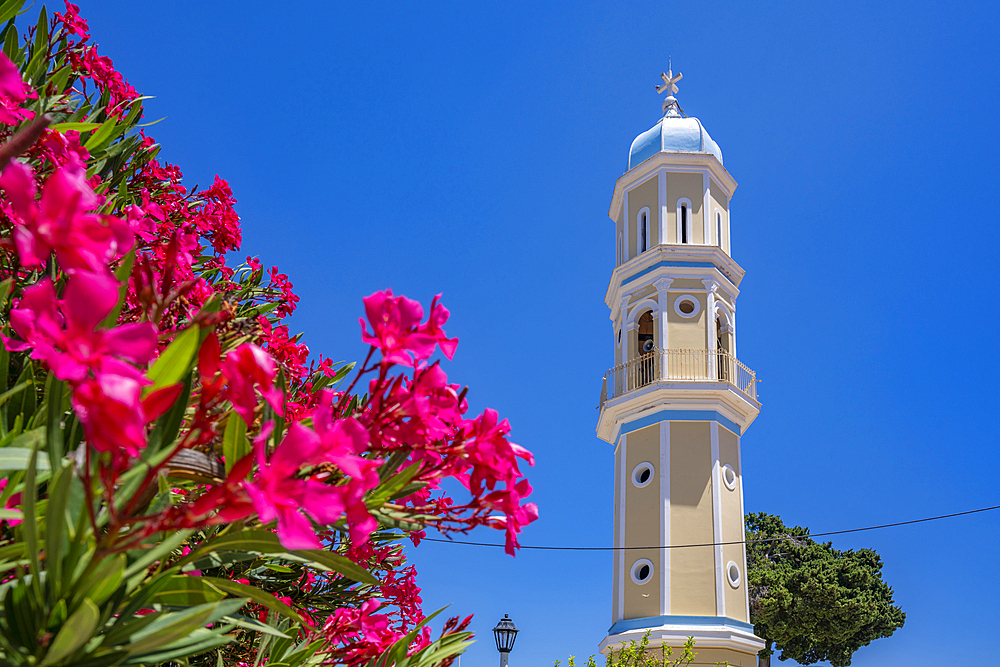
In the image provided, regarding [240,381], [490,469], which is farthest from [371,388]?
[240,381]

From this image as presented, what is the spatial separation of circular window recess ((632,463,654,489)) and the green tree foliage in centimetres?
1292

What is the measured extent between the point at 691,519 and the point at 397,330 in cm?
1414

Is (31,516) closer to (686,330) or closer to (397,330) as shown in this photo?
(397,330)

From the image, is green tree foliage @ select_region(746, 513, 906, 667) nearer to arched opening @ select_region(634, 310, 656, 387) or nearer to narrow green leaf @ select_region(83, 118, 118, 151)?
arched opening @ select_region(634, 310, 656, 387)

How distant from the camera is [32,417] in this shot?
104 centimetres

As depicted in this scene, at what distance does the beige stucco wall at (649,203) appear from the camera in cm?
1681

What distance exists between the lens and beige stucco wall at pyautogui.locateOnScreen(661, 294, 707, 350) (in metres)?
15.6

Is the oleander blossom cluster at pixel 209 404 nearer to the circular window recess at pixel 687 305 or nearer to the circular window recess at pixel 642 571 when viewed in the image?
the circular window recess at pixel 642 571

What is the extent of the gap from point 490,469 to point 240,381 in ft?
1.37

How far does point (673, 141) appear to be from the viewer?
1752 centimetres

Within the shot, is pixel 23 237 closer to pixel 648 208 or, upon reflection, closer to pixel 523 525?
pixel 523 525

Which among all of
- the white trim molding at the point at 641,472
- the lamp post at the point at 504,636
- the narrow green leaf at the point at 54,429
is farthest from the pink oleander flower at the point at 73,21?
the white trim molding at the point at 641,472

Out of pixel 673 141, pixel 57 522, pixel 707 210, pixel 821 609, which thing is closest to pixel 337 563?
pixel 57 522

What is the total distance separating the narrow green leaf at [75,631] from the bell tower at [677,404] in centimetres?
1364
